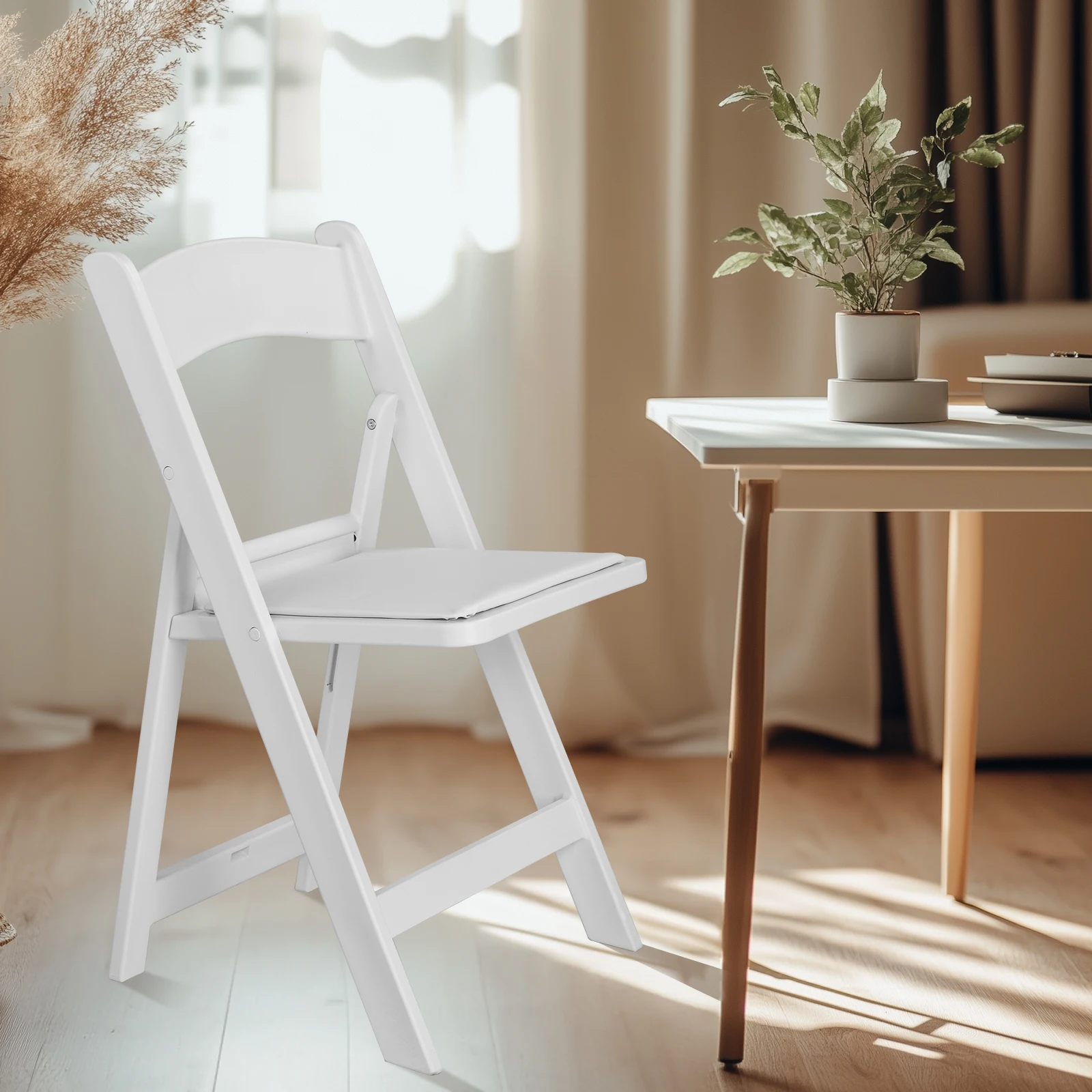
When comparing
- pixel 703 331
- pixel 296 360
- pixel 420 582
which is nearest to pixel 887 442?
pixel 420 582

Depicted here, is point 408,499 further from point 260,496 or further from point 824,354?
point 824,354

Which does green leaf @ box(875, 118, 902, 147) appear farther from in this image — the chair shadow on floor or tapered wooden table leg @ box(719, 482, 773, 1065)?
the chair shadow on floor

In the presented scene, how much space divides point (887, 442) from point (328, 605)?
501 mm

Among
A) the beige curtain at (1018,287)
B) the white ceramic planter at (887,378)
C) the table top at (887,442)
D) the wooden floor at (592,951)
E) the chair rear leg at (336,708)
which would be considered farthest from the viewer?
the beige curtain at (1018,287)

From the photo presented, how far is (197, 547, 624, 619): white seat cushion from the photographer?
1.17 meters

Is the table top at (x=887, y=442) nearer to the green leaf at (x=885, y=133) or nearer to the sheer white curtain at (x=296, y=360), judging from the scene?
the green leaf at (x=885, y=133)

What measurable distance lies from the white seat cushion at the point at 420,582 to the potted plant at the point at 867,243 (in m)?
0.32

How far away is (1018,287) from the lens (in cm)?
216

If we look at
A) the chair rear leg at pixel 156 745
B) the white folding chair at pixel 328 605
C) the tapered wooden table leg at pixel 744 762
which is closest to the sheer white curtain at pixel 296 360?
the white folding chair at pixel 328 605

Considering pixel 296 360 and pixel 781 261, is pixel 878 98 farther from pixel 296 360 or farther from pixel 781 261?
pixel 296 360

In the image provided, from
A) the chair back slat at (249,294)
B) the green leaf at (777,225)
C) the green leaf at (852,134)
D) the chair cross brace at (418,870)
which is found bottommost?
the chair cross brace at (418,870)

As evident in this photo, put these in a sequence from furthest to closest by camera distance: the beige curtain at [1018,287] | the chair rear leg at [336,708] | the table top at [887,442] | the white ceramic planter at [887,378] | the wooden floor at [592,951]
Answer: the beige curtain at [1018,287], the chair rear leg at [336,708], the white ceramic planter at [887,378], the wooden floor at [592,951], the table top at [887,442]

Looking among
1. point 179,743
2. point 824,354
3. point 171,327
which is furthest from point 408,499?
point 171,327

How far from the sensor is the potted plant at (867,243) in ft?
4.21
